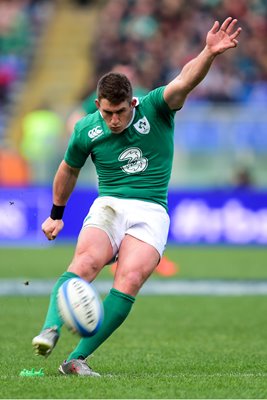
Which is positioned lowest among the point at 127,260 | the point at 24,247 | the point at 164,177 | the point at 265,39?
the point at 24,247

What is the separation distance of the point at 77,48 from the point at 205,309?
17574 mm

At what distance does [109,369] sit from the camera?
290 inches

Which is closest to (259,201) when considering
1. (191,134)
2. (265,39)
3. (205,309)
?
(191,134)

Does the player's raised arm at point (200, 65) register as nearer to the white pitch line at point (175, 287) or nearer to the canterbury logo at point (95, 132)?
the canterbury logo at point (95, 132)

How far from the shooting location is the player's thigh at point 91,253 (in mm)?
6898

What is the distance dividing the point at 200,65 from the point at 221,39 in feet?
0.91

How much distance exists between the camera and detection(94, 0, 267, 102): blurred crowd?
75.2ft

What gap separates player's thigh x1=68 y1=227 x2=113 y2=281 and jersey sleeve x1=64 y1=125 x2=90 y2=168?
506 mm

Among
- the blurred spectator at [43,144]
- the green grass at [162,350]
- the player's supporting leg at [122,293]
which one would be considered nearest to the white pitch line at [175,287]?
the green grass at [162,350]

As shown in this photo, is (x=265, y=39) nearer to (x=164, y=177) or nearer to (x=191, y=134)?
(x=191, y=134)

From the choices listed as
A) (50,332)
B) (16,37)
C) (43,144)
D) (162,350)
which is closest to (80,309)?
(50,332)

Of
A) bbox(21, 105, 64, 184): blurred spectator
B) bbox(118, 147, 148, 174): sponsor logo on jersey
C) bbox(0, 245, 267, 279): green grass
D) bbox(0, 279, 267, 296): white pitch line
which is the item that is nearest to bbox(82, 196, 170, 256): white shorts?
bbox(118, 147, 148, 174): sponsor logo on jersey

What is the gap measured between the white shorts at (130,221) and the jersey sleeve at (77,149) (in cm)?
35

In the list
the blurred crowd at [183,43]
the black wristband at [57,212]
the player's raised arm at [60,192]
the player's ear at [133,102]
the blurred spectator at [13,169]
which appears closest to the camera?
the player's ear at [133,102]
